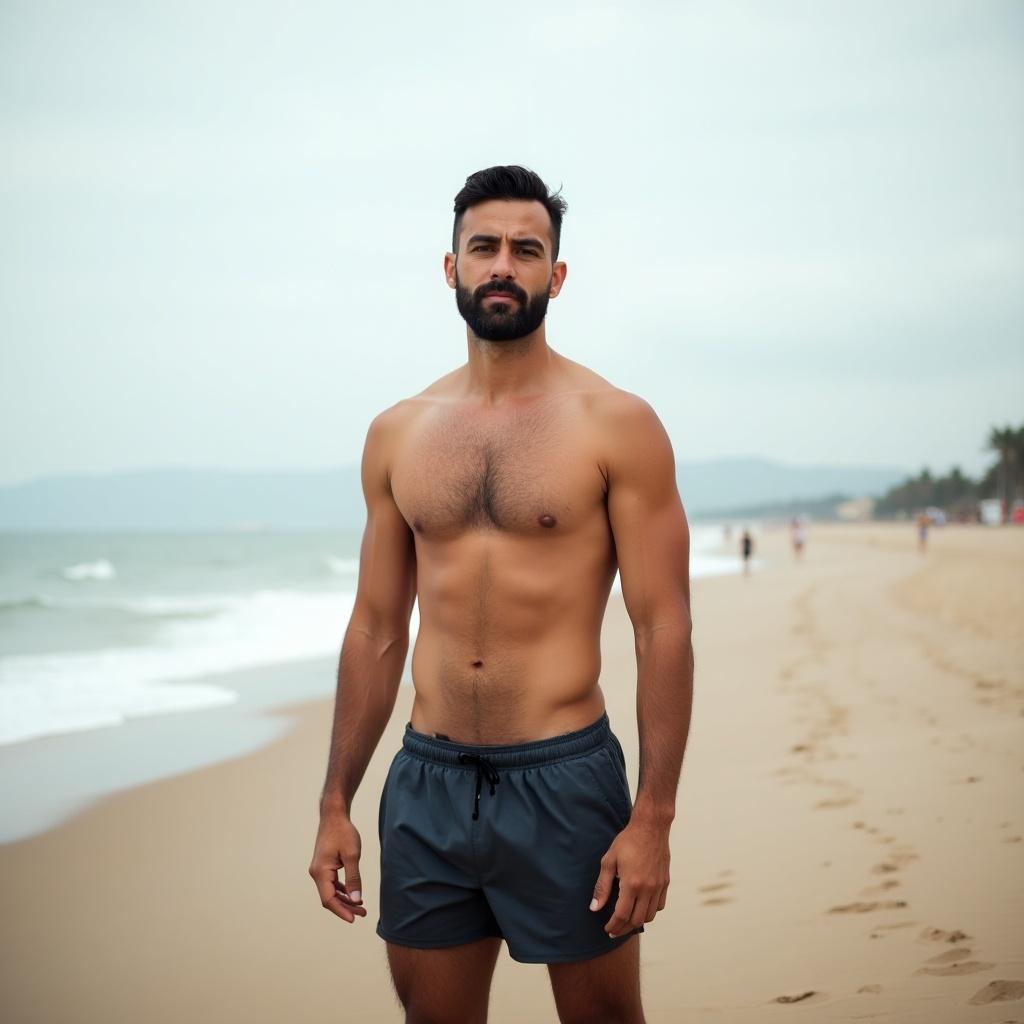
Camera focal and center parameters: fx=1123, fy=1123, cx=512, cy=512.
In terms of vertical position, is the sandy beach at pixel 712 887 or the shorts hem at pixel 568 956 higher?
the shorts hem at pixel 568 956

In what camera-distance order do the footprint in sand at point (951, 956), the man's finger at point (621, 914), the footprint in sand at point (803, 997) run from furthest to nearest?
the footprint in sand at point (951, 956)
the footprint in sand at point (803, 997)
the man's finger at point (621, 914)

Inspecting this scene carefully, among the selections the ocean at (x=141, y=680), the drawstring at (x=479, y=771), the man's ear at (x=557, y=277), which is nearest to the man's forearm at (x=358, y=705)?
the drawstring at (x=479, y=771)

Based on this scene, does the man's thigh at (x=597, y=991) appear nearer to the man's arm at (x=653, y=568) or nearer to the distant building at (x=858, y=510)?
the man's arm at (x=653, y=568)

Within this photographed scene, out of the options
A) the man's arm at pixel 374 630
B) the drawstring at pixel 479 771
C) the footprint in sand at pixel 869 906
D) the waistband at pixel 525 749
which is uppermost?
the man's arm at pixel 374 630

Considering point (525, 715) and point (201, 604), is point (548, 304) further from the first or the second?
point (201, 604)

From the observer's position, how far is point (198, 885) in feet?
18.3

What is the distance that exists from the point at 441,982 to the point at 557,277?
160 cm

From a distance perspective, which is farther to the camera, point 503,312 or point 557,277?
point 557,277

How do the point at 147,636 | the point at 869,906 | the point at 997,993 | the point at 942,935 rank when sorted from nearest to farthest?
the point at 997,993 < the point at 942,935 < the point at 869,906 < the point at 147,636

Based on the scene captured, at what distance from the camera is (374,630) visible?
275cm

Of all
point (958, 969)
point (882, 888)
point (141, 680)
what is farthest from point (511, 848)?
point (141, 680)

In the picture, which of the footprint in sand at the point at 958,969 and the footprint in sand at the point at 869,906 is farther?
the footprint in sand at the point at 869,906

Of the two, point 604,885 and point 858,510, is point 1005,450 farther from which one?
point 604,885

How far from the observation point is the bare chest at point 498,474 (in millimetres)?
2449
